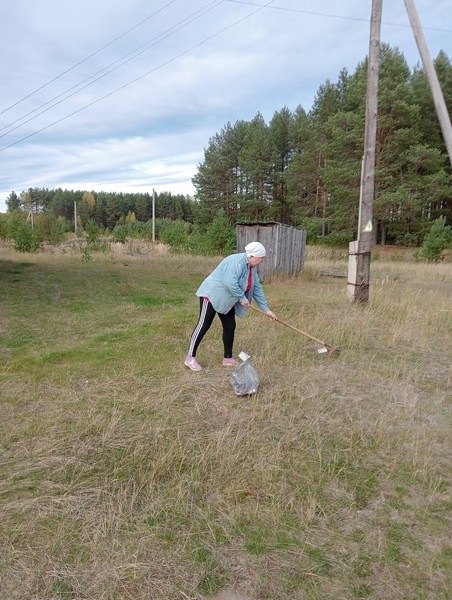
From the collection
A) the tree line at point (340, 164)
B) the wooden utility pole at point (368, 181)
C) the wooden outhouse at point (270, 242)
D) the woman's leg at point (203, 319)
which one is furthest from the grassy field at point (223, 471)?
the tree line at point (340, 164)

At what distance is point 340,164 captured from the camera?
27.6 m

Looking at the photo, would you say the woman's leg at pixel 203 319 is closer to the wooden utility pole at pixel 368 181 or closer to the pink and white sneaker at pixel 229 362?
the pink and white sneaker at pixel 229 362

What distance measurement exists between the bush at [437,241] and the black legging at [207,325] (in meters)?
17.0

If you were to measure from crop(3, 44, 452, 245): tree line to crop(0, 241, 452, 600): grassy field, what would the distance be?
17.5m

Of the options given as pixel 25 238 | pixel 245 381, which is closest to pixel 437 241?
pixel 245 381

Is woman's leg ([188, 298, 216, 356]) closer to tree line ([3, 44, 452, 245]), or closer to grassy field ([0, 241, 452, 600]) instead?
grassy field ([0, 241, 452, 600])

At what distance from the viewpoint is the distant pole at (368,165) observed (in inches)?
306

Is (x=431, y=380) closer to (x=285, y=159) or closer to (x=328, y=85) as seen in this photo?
(x=328, y=85)

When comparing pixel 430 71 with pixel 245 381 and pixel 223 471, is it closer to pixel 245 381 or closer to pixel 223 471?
pixel 245 381

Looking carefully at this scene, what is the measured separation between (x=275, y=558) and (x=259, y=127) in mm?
41217

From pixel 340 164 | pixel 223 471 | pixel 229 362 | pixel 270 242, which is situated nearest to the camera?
pixel 223 471

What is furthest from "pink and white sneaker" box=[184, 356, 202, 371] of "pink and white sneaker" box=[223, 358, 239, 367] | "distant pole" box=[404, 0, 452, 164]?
"distant pole" box=[404, 0, 452, 164]

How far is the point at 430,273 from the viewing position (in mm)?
14742

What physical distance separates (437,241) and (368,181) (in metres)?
12.6
